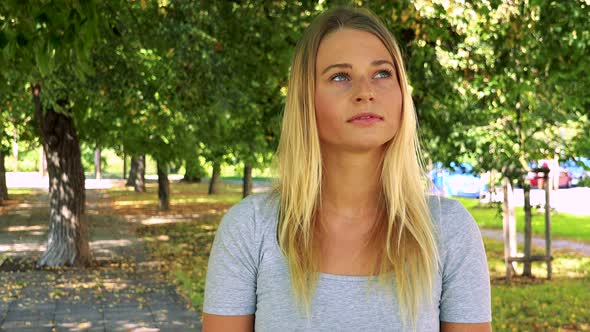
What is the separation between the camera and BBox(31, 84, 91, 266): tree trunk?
1598 centimetres

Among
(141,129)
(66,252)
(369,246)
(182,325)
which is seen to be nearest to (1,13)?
(182,325)

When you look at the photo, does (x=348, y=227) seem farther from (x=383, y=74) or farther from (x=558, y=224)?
(x=558, y=224)

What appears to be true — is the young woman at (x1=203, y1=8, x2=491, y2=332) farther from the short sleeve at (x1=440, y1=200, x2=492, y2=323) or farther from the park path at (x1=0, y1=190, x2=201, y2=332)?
the park path at (x1=0, y1=190, x2=201, y2=332)

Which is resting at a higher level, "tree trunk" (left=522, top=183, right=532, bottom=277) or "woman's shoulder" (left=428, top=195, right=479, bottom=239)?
"woman's shoulder" (left=428, top=195, right=479, bottom=239)

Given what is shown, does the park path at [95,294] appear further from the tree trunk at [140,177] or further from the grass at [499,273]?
the tree trunk at [140,177]

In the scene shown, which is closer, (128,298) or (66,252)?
(128,298)

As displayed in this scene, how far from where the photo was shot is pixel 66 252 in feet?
52.9

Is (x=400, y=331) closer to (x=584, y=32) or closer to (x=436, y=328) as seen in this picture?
(x=436, y=328)

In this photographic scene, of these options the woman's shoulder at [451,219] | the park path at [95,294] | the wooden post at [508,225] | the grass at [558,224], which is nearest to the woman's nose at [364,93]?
the woman's shoulder at [451,219]

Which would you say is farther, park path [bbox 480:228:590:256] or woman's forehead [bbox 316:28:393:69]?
park path [bbox 480:228:590:256]

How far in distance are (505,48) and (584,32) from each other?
2.34 meters

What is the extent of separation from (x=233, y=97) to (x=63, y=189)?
5.12 m

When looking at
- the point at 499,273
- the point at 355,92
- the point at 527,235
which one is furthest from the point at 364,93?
the point at 499,273

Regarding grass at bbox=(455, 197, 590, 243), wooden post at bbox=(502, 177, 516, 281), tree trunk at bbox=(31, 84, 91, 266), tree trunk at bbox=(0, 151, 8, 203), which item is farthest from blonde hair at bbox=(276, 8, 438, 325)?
tree trunk at bbox=(0, 151, 8, 203)
